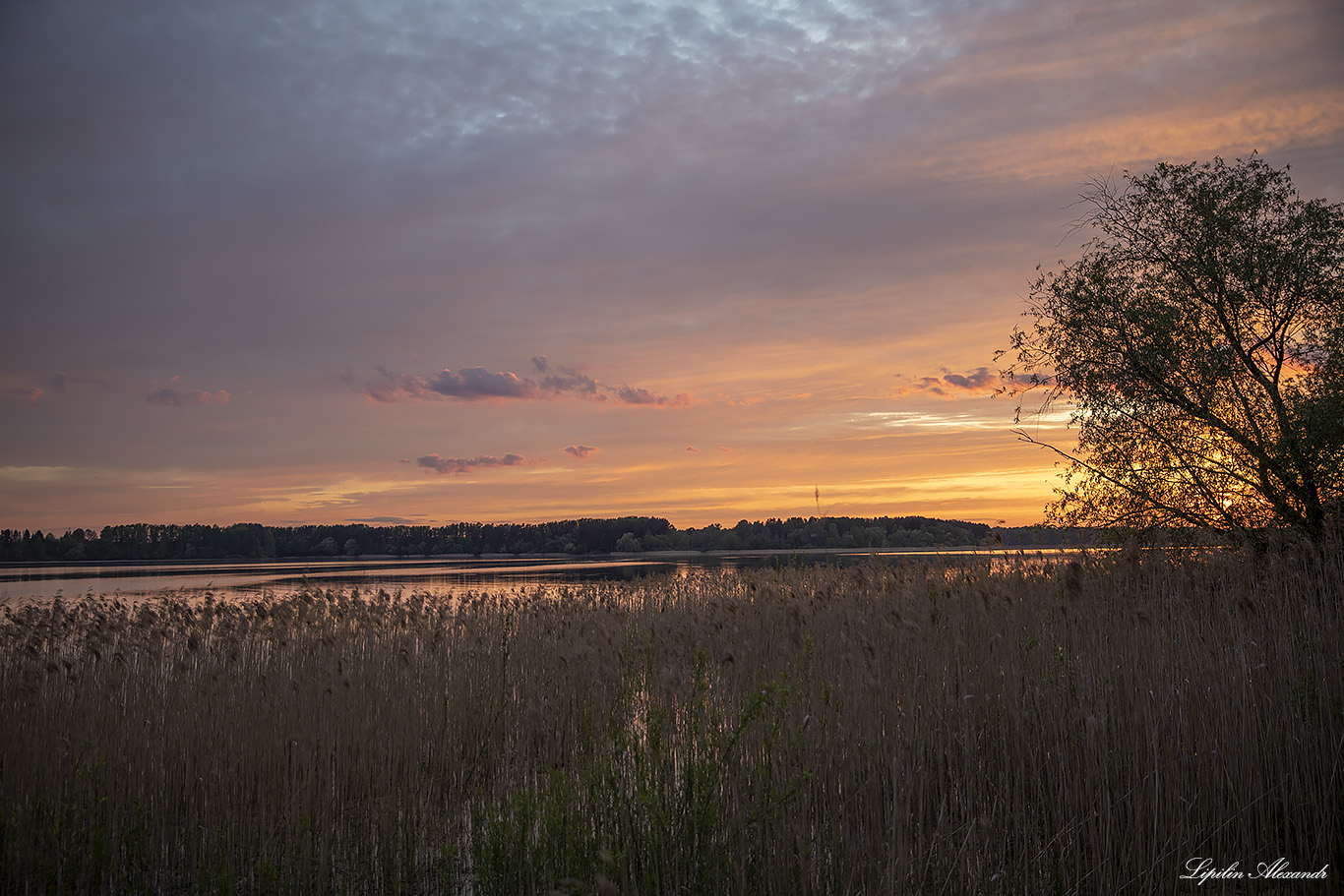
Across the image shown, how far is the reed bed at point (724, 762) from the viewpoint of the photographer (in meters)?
4.39

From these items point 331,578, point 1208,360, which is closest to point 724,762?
point 1208,360

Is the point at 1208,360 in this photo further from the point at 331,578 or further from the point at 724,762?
the point at 331,578

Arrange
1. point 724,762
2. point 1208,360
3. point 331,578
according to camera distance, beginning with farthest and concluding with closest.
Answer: point 331,578 < point 1208,360 < point 724,762

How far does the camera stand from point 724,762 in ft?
14.3

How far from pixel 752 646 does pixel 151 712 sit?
722 cm

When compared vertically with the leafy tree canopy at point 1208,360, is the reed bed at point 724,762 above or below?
below

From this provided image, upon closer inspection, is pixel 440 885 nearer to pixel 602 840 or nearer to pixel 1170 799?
pixel 602 840

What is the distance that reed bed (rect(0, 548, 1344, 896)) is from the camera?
4.39m

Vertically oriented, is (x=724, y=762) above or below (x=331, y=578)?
above

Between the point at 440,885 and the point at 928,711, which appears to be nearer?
the point at 440,885

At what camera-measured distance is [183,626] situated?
1245cm

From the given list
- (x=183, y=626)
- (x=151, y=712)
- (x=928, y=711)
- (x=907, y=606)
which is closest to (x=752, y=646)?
(x=907, y=606)

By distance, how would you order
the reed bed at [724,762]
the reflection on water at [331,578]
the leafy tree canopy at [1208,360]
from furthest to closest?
1. the reflection on water at [331,578]
2. the leafy tree canopy at [1208,360]
3. the reed bed at [724,762]

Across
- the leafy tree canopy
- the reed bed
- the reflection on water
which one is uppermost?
the leafy tree canopy
